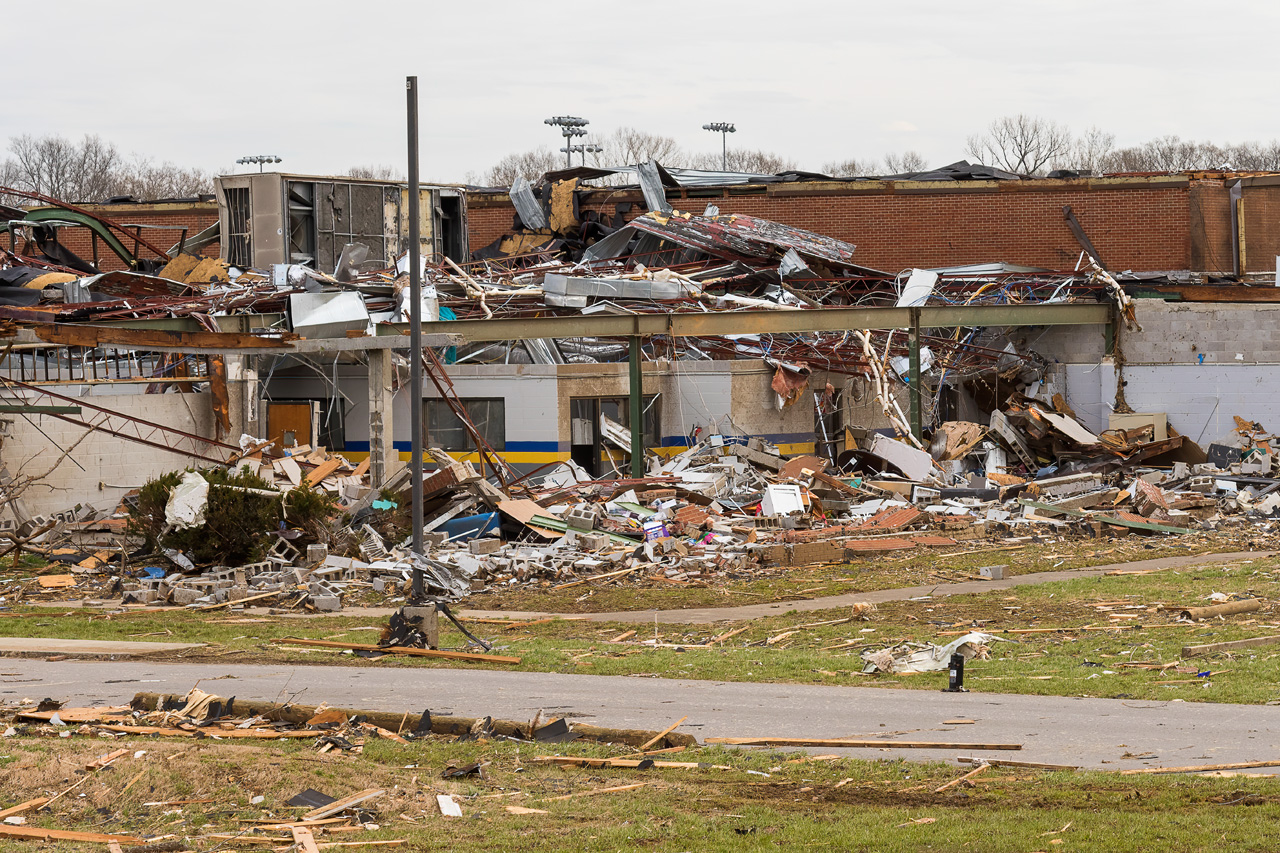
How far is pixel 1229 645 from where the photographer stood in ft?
39.4

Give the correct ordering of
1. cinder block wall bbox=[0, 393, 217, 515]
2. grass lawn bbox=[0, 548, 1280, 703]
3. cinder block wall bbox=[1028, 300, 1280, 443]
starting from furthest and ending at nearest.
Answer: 1. cinder block wall bbox=[1028, 300, 1280, 443]
2. cinder block wall bbox=[0, 393, 217, 515]
3. grass lawn bbox=[0, 548, 1280, 703]

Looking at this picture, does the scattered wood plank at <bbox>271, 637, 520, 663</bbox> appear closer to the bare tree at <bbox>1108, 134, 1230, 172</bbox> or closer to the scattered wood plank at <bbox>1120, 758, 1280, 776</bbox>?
the scattered wood plank at <bbox>1120, 758, 1280, 776</bbox>

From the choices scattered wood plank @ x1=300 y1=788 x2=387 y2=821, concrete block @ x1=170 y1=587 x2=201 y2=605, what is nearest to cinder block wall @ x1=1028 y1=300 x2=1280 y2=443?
concrete block @ x1=170 y1=587 x2=201 y2=605

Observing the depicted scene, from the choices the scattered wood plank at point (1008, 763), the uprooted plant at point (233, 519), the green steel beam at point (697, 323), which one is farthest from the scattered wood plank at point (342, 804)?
the green steel beam at point (697, 323)

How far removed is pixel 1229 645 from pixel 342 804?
8.26 meters

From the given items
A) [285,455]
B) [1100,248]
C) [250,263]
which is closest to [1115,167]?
[1100,248]

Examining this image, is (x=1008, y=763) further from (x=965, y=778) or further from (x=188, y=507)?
(x=188, y=507)

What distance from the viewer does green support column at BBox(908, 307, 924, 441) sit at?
27.5 metres

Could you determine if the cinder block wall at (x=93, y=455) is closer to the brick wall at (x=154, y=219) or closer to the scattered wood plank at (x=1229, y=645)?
the scattered wood plank at (x=1229, y=645)

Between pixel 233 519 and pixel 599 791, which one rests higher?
pixel 233 519

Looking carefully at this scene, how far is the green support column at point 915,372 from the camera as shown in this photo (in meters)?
27.5

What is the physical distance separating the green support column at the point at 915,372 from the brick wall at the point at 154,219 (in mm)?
28879

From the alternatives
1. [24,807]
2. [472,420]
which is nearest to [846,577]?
[472,420]

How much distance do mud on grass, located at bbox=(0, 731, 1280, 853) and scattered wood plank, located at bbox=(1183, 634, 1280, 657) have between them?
4410 mm
